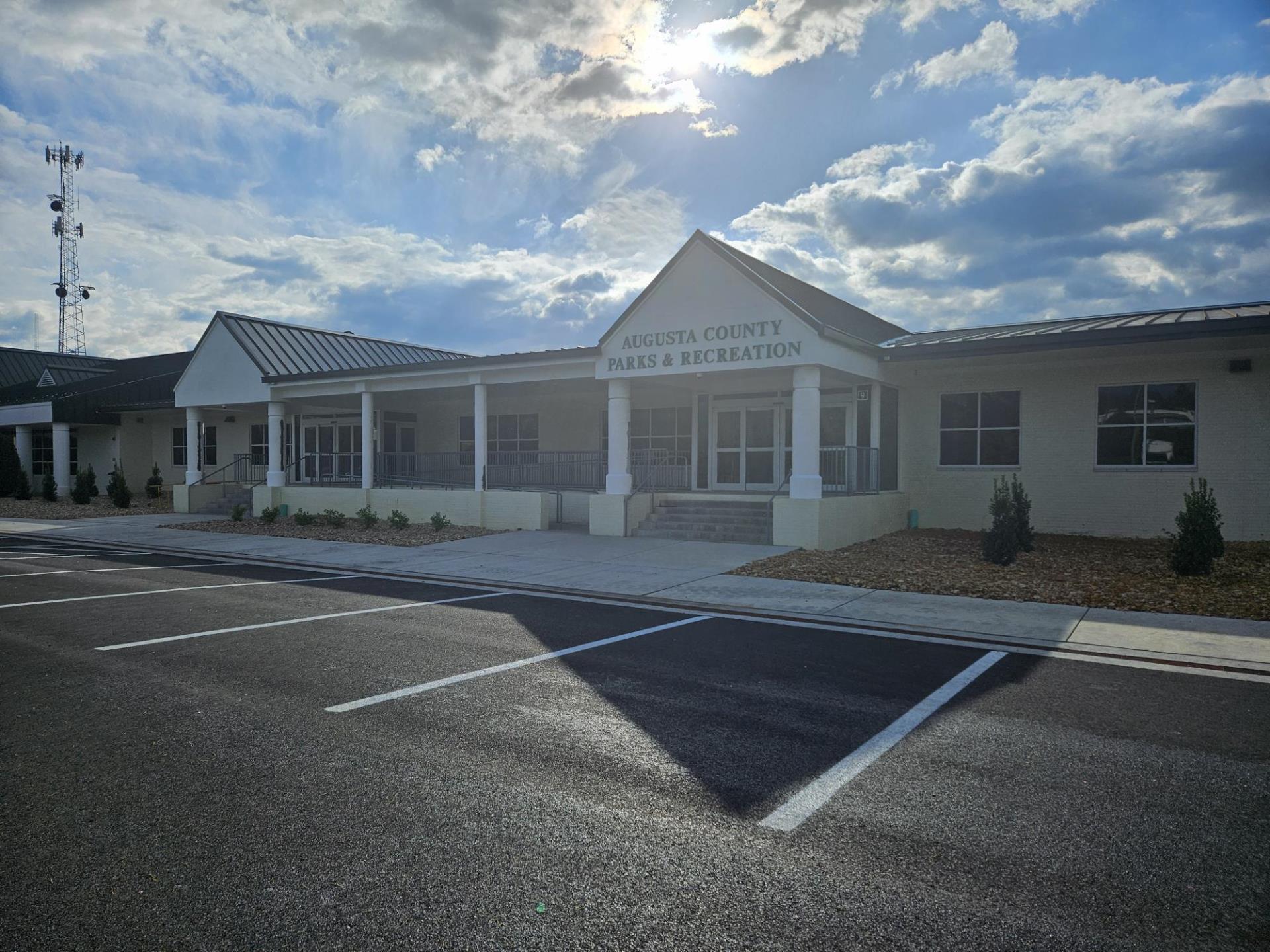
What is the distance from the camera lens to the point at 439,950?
287 centimetres

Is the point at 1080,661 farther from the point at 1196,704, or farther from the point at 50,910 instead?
the point at 50,910

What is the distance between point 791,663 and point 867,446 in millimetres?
11201

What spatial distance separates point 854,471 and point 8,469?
33116 millimetres

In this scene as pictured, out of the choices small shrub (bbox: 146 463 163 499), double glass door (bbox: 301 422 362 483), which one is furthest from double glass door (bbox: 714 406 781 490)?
small shrub (bbox: 146 463 163 499)

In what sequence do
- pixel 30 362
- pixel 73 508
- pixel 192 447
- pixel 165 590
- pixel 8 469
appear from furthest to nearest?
pixel 30 362 → pixel 8 469 → pixel 73 508 → pixel 192 447 → pixel 165 590

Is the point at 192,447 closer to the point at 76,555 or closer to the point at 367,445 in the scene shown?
the point at 367,445

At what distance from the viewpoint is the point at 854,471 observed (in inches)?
652

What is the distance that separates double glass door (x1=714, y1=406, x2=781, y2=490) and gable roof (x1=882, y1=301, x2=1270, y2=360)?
3.47m

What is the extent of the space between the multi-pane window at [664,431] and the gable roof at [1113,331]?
5.77 meters

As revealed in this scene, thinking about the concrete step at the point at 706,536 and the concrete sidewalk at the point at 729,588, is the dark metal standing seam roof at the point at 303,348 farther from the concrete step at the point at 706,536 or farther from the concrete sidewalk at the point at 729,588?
the concrete step at the point at 706,536

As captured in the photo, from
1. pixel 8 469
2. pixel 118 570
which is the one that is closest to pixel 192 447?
pixel 8 469

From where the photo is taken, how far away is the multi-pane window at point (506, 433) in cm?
2452

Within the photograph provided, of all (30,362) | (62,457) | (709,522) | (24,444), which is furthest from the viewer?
(30,362)

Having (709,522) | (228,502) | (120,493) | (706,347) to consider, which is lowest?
(228,502)
